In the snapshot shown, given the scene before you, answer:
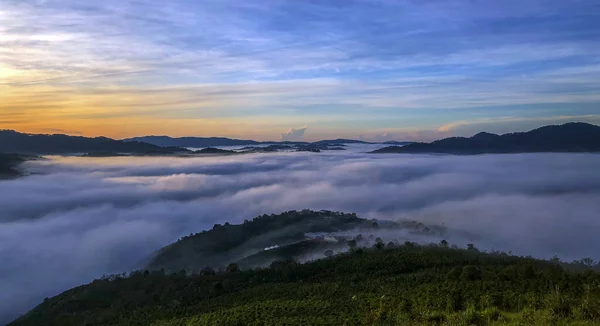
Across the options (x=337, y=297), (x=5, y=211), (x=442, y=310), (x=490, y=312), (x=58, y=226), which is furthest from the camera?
(x=5, y=211)

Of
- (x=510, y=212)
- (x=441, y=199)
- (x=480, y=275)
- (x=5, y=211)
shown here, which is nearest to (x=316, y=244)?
(x=480, y=275)

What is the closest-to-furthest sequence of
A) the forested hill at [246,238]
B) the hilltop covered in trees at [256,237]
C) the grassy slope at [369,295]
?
the grassy slope at [369,295], the hilltop covered in trees at [256,237], the forested hill at [246,238]

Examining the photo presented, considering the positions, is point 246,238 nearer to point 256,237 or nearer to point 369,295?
point 256,237

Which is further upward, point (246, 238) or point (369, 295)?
point (369, 295)

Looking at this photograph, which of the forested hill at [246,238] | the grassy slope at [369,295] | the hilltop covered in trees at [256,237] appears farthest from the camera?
the forested hill at [246,238]

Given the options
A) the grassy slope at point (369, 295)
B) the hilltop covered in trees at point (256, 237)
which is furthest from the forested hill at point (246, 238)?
the grassy slope at point (369, 295)

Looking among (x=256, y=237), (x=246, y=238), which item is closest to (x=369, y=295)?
(x=256, y=237)

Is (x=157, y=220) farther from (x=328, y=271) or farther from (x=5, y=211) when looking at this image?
(x=328, y=271)

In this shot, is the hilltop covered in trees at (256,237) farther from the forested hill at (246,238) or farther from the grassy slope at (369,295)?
the grassy slope at (369,295)

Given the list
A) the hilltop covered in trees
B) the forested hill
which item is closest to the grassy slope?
the hilltop covered in trees
